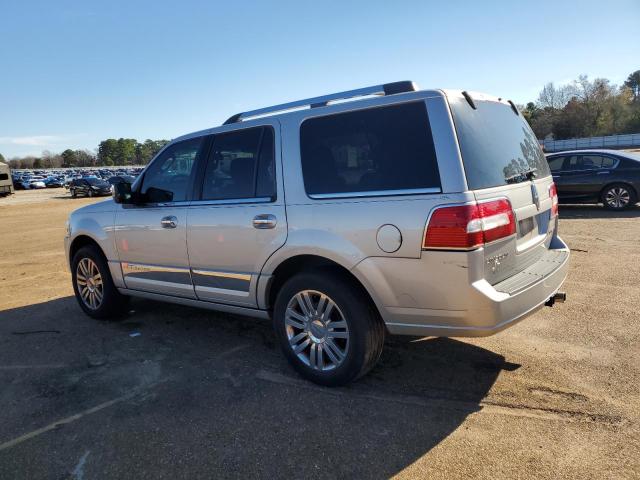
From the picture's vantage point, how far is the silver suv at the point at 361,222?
290 centimetres

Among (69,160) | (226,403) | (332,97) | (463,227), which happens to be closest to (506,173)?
(463,227)

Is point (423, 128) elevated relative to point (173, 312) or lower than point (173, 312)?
elevated

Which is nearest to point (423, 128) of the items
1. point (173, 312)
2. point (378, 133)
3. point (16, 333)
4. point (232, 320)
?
point (378, 133)

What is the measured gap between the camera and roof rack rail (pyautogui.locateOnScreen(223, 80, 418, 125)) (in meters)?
3.29

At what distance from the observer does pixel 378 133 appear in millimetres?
3213

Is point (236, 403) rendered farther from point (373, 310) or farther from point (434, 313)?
point (434, 313)

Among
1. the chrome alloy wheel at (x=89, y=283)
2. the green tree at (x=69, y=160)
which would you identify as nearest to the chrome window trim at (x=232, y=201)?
the chrome alloy wheel at (x=89, y=283)

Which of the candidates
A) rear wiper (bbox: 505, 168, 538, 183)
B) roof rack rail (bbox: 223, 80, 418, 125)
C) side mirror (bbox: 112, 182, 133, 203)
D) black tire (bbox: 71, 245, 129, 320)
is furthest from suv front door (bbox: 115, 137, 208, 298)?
rear wiper (bbox: 505, 168, 538, 183)

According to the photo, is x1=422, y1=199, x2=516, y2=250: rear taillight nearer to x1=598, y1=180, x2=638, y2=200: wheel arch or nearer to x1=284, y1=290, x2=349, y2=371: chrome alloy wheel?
Result: x1=284, y1=290, x2=349, y2=371: chrome alloy wheel

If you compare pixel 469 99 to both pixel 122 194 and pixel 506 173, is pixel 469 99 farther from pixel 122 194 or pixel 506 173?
pixel 122 194

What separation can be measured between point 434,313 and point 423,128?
1167mm

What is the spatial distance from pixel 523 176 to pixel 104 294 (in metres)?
4.39

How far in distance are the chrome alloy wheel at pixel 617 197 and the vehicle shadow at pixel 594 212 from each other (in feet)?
0.55

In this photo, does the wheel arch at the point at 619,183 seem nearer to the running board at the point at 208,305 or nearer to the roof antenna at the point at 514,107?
the roof antenna at the point at 514,107
